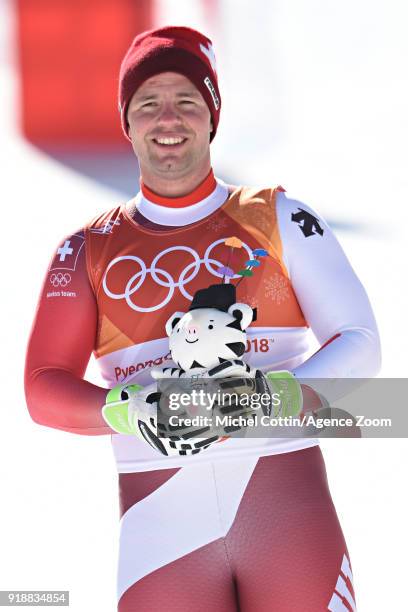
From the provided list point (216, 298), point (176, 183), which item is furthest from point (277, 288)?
point (176, 183)

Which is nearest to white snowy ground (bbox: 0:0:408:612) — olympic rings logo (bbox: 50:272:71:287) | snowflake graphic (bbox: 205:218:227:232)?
snowflake graphic (bbox: 205:218:227:232)

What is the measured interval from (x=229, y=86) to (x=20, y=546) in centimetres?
503

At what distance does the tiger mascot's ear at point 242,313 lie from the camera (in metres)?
2.21

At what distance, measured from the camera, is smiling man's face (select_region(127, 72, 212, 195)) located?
251cm

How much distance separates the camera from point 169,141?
2.51 m

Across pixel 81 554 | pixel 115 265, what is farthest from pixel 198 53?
pixel 81 554

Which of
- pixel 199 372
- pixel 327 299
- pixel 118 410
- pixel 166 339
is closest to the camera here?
pixel 199 372

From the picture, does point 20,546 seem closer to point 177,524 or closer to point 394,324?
point 177,524

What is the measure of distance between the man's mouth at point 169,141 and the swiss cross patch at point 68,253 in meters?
0.27

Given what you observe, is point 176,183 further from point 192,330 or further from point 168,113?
point 192,330

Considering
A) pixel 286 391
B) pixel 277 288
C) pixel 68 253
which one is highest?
pixel 68 253

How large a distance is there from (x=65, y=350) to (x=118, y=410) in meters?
0.24

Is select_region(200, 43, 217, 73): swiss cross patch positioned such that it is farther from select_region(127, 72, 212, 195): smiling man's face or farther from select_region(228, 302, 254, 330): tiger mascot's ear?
select_region(228, 302, 254, 330): tiger mascot's ear

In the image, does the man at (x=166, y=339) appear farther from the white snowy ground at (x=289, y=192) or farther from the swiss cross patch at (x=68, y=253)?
the white snowy ground at (x=289, y=192)
